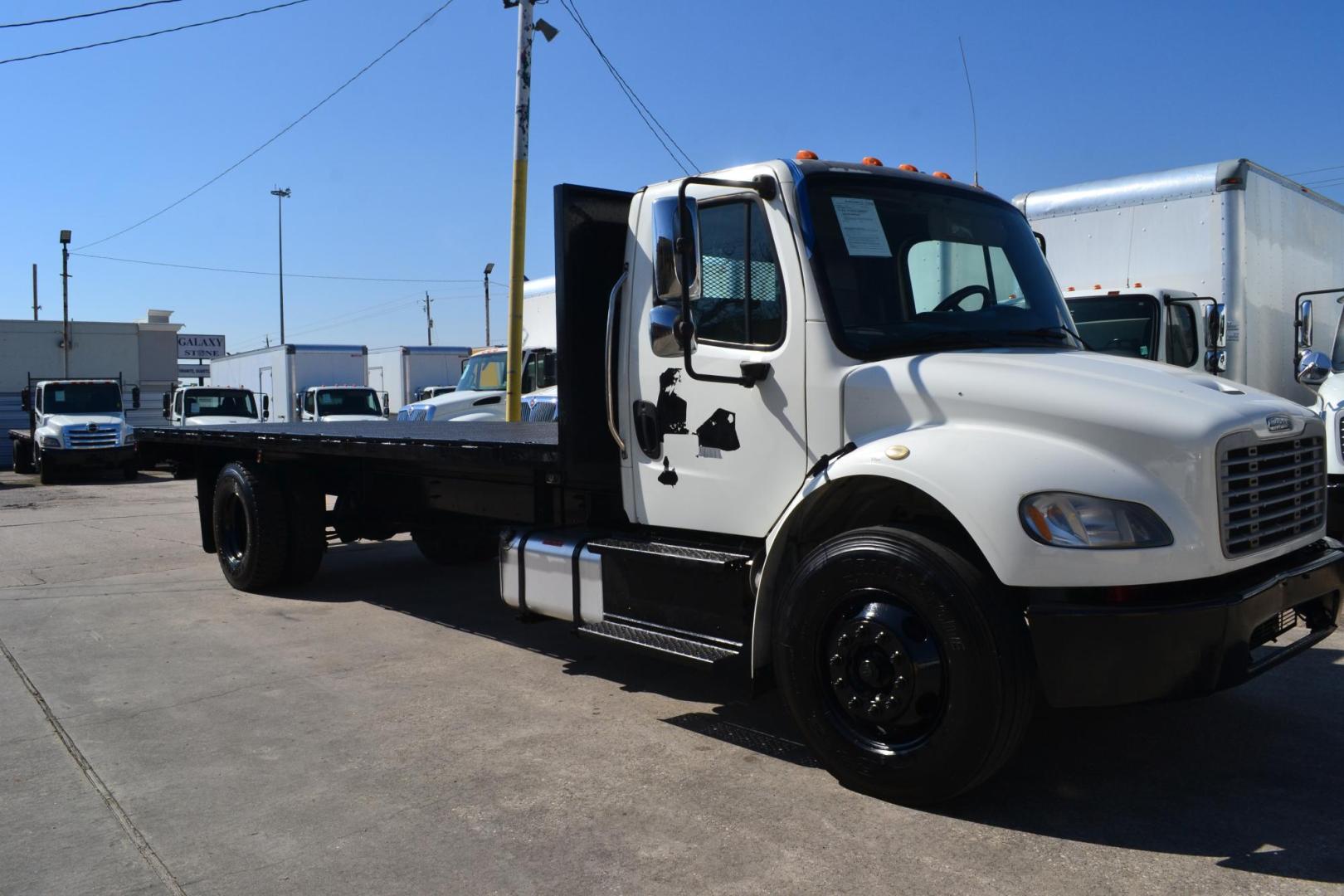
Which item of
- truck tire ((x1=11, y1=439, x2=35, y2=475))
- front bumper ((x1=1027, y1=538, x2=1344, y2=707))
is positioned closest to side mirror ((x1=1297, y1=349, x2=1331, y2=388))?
front bumper ((x1=1027, y1=538, x2=1344, y2=707))

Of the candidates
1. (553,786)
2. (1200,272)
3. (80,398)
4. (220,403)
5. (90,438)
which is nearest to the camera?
(553,786)

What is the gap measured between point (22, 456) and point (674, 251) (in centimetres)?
2796

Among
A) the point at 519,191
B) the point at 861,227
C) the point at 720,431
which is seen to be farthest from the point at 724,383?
the point at 519,191

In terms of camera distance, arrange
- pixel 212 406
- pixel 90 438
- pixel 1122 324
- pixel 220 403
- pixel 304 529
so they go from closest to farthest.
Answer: pixel 304 529 → pixel 1122 324 → pixel 90 438 → pixel 212 406 → pixel 220 403

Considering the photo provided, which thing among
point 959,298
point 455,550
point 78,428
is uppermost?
point 959,298

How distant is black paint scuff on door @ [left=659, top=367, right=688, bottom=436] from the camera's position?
5020mm

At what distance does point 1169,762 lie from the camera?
4.55m

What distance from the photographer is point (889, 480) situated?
420cm

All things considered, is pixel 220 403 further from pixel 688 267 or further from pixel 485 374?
pixel 688 267

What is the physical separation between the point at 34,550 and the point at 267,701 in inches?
300

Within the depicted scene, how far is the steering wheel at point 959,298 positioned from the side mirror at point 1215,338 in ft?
15.7

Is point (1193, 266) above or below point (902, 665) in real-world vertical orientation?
above

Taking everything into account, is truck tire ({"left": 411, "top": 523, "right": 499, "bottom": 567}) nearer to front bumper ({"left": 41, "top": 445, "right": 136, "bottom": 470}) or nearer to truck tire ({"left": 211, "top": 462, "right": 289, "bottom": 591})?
truck tire ({"left": 211, "top": 462, "right": 289, "bottom": 591})

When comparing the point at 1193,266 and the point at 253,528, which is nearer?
the point at 253,528
